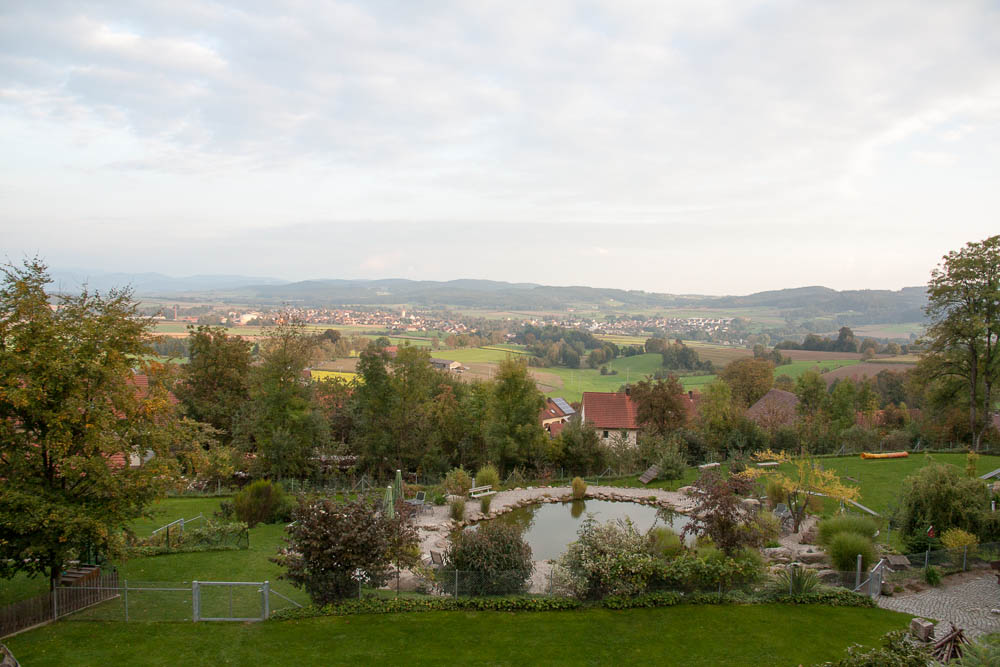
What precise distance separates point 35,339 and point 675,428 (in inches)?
1050

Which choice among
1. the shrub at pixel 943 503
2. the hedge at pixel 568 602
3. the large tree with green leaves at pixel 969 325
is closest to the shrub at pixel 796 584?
the hedge at pixel 568 602

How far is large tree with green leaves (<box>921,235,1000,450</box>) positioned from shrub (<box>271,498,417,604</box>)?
26.8m

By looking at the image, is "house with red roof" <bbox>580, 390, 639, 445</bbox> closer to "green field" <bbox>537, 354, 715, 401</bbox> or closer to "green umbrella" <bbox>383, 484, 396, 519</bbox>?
"green field" <bbox>537, 354, 715, 401</bbox>

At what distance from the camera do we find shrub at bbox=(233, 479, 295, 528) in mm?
17500

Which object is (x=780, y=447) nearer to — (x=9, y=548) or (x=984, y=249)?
(x=984, y=249)

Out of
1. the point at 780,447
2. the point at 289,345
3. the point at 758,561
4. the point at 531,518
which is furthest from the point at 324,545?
the point at 780,447

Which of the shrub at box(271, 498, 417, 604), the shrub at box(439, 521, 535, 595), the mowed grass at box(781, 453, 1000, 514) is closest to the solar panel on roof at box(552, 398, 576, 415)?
the mowed grass at box(781, 453, 1000, 514)

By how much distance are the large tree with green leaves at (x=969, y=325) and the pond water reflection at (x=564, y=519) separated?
1618cm

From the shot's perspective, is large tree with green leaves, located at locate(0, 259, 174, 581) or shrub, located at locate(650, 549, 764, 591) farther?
shrub, located at locate(650, 549, 764, 591)

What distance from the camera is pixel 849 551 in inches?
502

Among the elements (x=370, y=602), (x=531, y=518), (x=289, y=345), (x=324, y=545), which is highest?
(x=289, y=345)

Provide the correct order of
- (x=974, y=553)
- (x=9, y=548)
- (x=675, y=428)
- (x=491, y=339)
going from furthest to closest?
(x=491, y=339), (x=675, y=428), (x=974, y=553), (x=9, y=548)

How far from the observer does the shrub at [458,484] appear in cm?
2198

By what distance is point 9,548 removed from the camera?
386 inches
